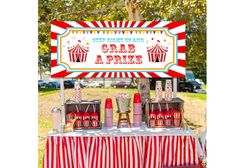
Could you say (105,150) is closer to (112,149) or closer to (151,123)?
(112,149)

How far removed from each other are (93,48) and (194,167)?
5.96 ft

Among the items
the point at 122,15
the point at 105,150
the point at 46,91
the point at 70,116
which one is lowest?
the point at 105,150

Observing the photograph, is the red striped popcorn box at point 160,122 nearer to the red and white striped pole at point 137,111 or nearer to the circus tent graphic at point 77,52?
the red and white striped pole at point 137,111

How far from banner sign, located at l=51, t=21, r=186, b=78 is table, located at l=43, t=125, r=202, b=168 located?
725mm

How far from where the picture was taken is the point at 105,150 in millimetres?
4391

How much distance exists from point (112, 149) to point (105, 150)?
0.08 m

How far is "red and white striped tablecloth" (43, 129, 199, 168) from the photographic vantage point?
4383 mm

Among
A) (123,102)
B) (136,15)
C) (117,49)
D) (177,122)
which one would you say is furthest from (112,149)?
(136,15)

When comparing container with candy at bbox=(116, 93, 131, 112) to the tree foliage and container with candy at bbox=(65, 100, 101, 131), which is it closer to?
container with candy at bbox=(65, 100, 101, 131)

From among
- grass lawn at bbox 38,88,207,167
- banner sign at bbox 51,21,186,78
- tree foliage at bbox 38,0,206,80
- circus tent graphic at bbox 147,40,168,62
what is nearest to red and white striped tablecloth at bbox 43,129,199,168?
banner sign at bbox 51,21,186,78

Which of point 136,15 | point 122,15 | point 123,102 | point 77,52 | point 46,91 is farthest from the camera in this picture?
point 46,91
